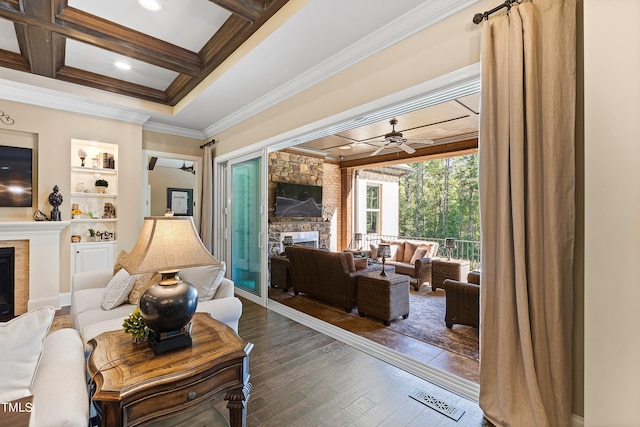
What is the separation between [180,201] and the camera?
802cm

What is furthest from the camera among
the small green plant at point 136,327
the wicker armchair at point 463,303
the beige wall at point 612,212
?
the wicker armchair at point 463,303

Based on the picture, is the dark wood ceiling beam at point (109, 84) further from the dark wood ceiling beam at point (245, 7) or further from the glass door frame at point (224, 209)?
the dark wood ceiling beam at point (245, 7)

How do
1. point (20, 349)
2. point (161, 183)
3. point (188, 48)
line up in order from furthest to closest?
point (161, 183)
point (188, 48)
point (20, 349)

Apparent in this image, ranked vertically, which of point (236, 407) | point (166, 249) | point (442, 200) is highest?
point (442, 200)

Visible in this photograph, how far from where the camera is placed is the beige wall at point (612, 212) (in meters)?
1.30

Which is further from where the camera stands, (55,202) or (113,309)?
(55,202)

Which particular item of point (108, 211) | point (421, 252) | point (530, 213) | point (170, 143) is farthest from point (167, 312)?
point (421, 252)

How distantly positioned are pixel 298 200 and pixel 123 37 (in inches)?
158

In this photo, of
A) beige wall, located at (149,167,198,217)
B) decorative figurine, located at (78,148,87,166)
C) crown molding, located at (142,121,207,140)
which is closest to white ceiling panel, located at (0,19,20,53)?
decorative figurine, located at (78,148,87,166)

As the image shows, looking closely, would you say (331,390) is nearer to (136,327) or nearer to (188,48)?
(136,327)

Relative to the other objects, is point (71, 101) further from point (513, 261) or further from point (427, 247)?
point (427, 247)

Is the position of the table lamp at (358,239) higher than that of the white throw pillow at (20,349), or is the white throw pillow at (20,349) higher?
the white throw pillow at (20,349)

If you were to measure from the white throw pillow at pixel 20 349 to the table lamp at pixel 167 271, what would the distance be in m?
0.35

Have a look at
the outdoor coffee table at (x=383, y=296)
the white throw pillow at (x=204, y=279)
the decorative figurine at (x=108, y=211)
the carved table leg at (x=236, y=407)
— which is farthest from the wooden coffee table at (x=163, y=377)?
the decorative figurine at (x=108, y=211)
